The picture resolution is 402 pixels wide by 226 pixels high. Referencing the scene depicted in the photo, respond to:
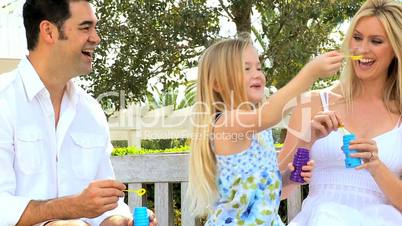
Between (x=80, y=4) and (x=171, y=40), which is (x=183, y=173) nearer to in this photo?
(x=80, y=4)

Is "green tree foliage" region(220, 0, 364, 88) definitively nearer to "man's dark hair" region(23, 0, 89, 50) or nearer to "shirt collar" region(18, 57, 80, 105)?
"man's dark hair" region(23, 0, 89, 50)

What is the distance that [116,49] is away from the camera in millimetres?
8695

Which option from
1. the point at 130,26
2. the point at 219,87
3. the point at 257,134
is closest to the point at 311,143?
the point at 257,134

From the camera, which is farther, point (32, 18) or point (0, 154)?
point (32, 18)

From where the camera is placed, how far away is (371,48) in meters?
2.94

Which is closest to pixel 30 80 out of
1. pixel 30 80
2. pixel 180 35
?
pixel 30 80

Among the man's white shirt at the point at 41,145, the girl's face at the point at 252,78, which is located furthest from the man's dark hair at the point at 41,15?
the girl's face at the point at 252,78

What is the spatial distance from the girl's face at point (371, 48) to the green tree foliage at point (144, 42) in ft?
16.4

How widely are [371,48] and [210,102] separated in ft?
2.55

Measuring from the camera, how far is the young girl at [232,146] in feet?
9.94

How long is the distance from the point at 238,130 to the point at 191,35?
205 inches

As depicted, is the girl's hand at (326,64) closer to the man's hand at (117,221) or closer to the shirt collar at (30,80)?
the man's hand at (117,221)

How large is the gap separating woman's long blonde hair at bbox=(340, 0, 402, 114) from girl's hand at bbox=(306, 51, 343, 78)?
0.34 meters

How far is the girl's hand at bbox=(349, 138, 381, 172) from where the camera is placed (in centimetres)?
255
